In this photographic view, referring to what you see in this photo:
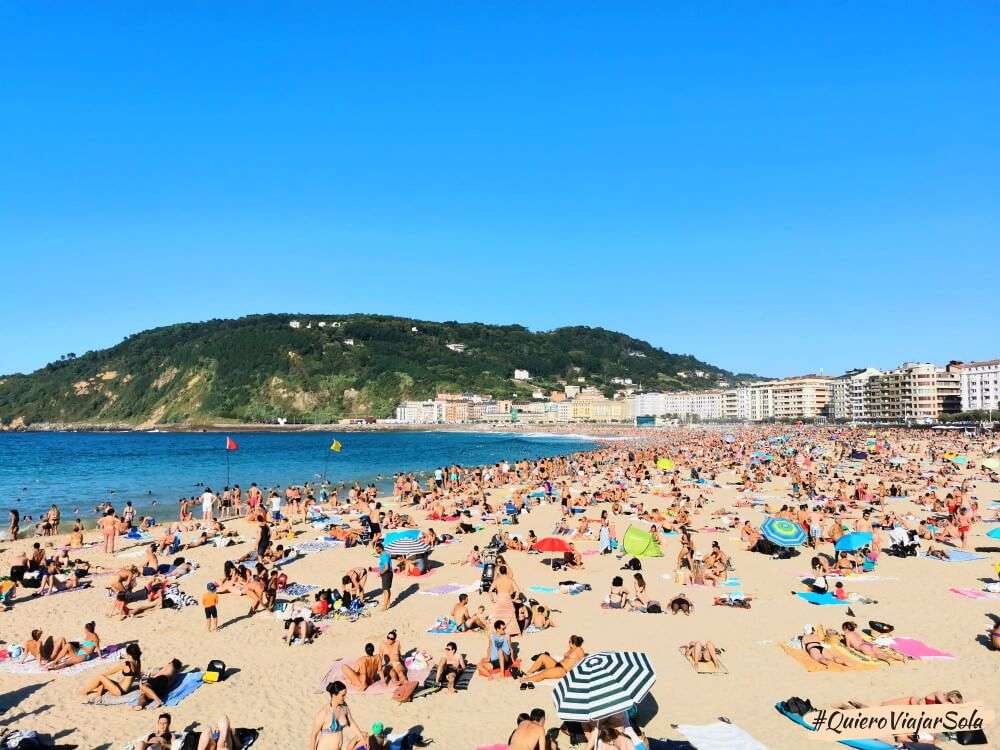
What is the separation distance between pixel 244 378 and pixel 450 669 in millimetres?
148204

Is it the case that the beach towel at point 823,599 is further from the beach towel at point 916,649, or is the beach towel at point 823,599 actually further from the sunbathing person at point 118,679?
the sunbathing person at point 118,679

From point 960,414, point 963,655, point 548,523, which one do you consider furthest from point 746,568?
point 960,414

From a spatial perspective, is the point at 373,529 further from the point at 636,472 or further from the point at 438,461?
the point at 438,461

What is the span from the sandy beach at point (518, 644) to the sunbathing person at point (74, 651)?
0.81 ft

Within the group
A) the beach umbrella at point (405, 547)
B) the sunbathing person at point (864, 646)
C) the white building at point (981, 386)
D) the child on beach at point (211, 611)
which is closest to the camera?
the sunbathing person at point (864, 646)

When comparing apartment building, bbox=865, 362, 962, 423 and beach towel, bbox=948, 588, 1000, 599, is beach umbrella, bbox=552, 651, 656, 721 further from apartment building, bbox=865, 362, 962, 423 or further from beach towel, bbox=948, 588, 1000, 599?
apartment building, bbox=865, 362, 962, 423

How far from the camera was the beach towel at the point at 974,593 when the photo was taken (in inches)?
436

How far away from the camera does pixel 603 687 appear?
612 centimetres

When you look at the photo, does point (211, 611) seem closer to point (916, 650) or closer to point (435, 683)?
point (435, 683)

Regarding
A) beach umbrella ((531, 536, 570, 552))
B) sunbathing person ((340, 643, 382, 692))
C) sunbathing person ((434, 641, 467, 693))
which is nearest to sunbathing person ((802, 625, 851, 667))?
sunbathing person ((434, 641, 467, 693))

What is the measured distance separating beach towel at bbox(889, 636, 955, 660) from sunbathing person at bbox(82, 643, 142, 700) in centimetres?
918

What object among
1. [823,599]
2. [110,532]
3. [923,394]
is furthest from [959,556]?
[923,394]

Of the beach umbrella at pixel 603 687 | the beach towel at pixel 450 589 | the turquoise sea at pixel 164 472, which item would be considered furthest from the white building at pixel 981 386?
the beach umbrella at pixel 603 687

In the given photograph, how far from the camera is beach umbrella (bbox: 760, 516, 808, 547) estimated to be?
13945 mm
